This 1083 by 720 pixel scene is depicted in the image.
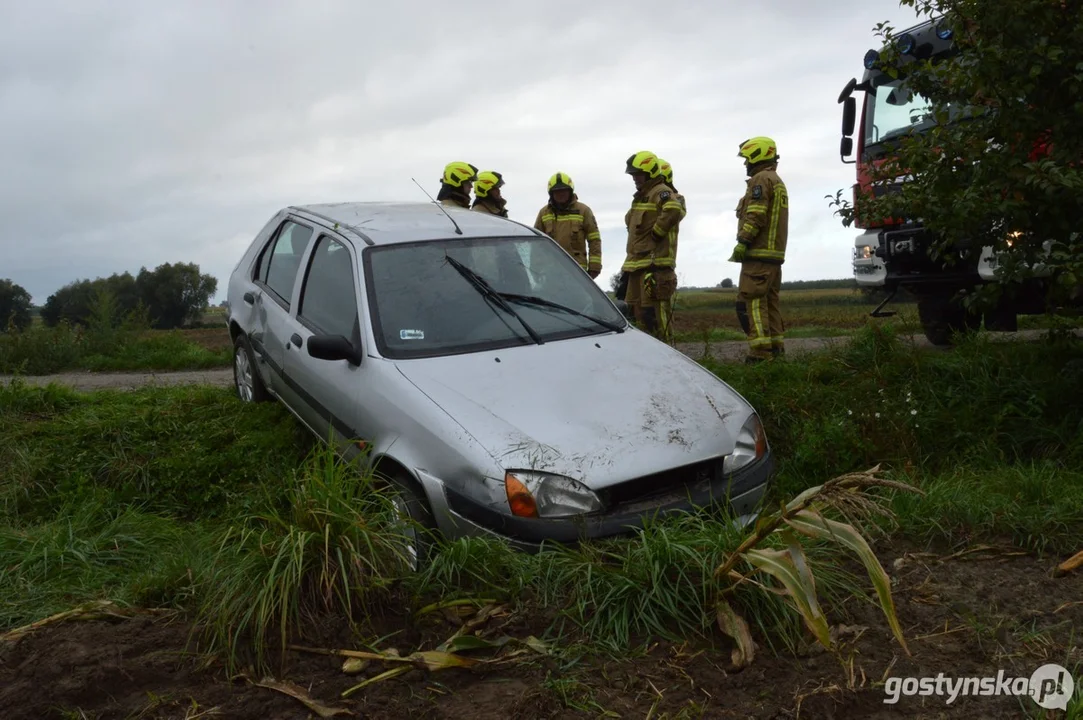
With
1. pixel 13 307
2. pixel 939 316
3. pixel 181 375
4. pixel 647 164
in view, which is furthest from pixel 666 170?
pixel 13 307

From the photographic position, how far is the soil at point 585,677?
270cm

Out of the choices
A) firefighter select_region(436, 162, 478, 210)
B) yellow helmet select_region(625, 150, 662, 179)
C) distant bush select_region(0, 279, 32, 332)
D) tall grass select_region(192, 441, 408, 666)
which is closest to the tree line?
distant bush select_region(0, 279, 32, 332)

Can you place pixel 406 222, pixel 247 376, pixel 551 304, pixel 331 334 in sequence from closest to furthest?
pixel 331 334
pixel 551 304
pixel 406 222
pixel 247 376

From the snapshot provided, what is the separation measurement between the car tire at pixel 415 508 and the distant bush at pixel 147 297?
9.92 metres

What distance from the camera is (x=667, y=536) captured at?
3463 millimetres

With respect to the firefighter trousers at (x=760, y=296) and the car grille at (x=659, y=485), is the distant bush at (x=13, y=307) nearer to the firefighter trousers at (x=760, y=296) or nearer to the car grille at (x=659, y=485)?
the firefighter trousers at (x=760, y=296)

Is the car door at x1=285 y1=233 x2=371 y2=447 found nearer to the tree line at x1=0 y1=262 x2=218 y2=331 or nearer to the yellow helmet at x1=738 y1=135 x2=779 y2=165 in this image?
the yellow helmet at x1=738 y1=135 x2=779 y2=165

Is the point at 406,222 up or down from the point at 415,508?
up

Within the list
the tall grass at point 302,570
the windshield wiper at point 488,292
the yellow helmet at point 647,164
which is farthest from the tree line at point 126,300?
the tall grass at point 302,570

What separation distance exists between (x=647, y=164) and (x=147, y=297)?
35.2 ft

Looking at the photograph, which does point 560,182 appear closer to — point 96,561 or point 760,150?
point 760,150

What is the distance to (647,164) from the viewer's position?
1020 centimetres

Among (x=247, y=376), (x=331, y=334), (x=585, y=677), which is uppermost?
(x=331, y=334)

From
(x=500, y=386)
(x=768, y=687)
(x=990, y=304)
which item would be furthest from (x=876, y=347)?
(x=768, y=687)
